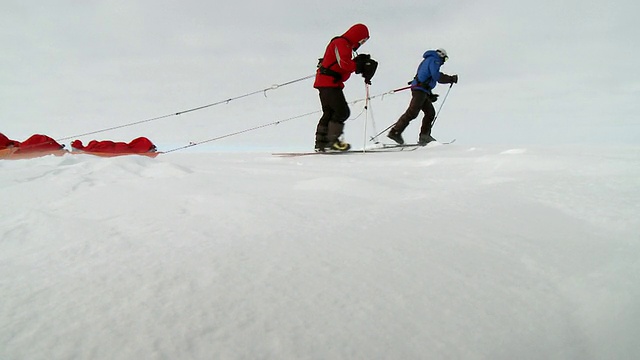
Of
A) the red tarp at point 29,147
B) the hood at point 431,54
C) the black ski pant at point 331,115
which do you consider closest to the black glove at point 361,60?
the black ski pant at point 331,115

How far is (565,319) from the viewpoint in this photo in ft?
1.72

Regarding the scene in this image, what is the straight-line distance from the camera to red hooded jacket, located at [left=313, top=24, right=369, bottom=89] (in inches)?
149

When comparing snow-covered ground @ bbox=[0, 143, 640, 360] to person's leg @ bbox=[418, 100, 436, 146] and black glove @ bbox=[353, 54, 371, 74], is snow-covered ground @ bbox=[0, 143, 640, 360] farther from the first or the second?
person's leg @ bbox=[418, 100, 436, 146]

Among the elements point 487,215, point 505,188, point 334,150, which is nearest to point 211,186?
point 487,215

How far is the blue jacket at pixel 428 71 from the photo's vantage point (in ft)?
16.0

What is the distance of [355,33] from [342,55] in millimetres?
373

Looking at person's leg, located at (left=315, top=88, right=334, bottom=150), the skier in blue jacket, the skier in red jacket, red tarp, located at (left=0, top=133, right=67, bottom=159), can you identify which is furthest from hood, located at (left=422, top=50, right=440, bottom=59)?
red tarp, located at (left=0, top=133, right=67, bottom=159)

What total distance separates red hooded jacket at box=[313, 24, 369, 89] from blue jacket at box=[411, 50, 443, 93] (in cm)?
137

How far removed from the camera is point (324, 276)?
62 centimetres

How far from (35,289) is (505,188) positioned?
1.47 meters

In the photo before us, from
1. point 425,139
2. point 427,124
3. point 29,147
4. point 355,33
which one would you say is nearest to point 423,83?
point 427,124

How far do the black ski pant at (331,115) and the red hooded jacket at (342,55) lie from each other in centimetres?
11

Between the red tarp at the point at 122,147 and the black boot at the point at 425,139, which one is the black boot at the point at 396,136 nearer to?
the black boot at the point at 425,139

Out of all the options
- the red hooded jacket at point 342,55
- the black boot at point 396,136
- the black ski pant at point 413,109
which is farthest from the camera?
the black boot at point 396,136
